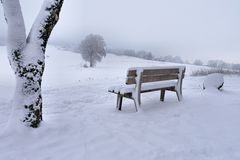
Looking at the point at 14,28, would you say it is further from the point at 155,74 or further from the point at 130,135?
the point at 155,74

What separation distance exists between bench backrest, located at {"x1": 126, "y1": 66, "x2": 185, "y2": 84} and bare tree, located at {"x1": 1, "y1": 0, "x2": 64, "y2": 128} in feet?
7.12

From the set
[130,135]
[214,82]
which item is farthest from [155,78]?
[214,82]

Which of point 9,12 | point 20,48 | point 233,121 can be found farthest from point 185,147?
point 9,12

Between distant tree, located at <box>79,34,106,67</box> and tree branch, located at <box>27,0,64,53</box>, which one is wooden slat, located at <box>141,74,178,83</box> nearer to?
tree branch, located at <box>27,0,64,53</box>

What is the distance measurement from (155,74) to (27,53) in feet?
10.7

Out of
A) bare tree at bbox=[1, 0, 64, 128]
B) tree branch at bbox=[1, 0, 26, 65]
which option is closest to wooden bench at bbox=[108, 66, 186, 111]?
bare tree at bbox=[1, 0, 64, 128]

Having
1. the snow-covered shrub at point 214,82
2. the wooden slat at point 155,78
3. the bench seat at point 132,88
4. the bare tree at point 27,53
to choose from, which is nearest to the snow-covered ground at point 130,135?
the bare tree at point 27,53

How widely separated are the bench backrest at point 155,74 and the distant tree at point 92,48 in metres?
39.4

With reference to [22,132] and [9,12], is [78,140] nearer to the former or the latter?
[22,132]

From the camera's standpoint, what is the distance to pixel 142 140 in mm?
3762

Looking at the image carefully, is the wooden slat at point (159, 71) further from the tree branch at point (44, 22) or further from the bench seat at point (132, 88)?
the tree branch at point (44, 22)

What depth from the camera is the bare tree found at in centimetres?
369

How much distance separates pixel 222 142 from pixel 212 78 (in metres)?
5.70

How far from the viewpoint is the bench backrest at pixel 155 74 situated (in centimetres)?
544
